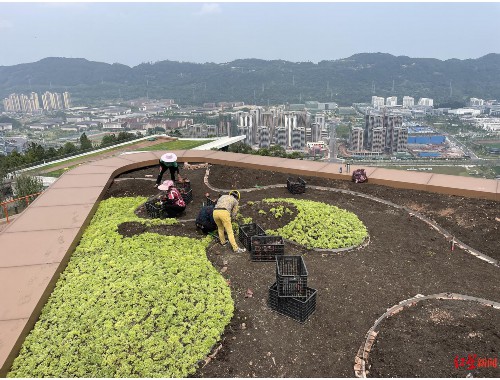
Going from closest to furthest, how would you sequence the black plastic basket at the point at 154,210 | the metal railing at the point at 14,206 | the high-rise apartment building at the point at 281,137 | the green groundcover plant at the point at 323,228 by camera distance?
the green groundcover plant at the point at 323,228
the black plastic basket at the point at 154,210
the metal railing at the point at 14,206
the high-rise apartment building at the point at 281,137

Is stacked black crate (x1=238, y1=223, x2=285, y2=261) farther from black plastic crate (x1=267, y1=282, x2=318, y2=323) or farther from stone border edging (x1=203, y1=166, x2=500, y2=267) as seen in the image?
stone border edging (x1=203, y1=166, x2=500, y2=267)

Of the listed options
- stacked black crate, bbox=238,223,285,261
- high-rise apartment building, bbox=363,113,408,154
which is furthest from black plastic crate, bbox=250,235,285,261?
high-rise apartment building, bbox=363,113,408,154

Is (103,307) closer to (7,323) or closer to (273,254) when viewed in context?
(7,323)

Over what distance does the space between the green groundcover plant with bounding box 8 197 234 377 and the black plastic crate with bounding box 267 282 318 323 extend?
2.73 feet

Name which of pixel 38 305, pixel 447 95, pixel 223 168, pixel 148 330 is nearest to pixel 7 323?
pixel 38 305

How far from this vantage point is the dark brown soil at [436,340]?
5.23m

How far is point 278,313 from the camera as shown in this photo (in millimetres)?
6691

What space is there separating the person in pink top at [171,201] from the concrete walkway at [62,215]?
2275mm

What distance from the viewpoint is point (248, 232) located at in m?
9.54

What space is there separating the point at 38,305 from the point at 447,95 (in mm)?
226493

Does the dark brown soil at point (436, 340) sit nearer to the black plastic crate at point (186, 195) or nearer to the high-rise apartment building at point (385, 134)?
the black plastic crate at point (186, 195)

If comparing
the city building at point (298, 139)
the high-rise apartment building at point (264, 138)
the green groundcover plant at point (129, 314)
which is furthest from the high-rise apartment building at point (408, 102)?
the green groundcover plant at point (129, 314)

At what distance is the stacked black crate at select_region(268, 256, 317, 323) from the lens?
638cm

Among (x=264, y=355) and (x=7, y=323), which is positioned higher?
(x=7, y=323)
